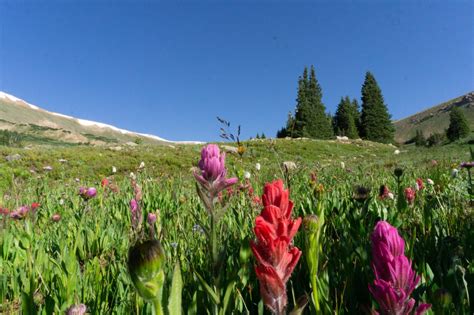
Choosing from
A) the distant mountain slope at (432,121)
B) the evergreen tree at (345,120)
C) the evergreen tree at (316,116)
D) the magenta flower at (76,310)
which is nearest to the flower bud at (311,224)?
the magenta flower at (76,310)

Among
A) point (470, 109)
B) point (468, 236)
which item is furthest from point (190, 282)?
point (470, 109)

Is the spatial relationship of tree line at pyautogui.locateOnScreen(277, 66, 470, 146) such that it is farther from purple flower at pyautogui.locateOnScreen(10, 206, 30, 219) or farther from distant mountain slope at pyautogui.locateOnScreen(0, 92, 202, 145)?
purple flower at pyautogui.locateOnScreen(10, 206, 30, 219)

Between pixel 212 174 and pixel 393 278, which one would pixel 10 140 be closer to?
pixel 212 174

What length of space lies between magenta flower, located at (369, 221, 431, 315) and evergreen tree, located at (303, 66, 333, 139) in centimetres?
5061

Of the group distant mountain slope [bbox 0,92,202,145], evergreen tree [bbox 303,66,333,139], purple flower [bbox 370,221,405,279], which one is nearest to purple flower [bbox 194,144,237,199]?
purple flower [bbox 370,221,405,279]

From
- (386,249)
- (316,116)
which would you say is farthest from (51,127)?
(386,249)

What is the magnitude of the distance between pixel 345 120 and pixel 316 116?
323 inches

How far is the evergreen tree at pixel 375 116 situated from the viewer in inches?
2174

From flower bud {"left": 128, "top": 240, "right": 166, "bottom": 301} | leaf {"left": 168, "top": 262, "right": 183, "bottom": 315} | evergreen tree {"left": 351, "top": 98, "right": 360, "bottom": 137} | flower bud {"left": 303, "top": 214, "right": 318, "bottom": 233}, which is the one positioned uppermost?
evergreen tree {"left": 351, "top": 98, "right": 360, "bottom": 137}

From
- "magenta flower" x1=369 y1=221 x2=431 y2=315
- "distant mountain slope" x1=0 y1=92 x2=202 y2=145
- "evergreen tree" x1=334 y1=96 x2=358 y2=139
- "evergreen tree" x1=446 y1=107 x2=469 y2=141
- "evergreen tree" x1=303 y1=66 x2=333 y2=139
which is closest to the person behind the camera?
"magenta flower" x1=369 y1=221 x2=431 y2=315

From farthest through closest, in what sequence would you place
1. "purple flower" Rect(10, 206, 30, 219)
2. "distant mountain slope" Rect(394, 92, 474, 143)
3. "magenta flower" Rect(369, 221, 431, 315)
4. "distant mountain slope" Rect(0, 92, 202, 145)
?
"distant mountain slope" Rect(394, 92, 474, 143) → "distant mountain slope" Rect(0, 92, 202, 145) → "purple flower" Rect(10, 206, 30, 219) → "magenta flower" Rect(369, 221, 431, 315)

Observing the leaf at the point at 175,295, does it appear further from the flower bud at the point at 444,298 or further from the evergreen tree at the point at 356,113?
→ the evergreen tree at the point at 356,113

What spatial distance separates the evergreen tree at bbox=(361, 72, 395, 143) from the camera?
55.2 metres

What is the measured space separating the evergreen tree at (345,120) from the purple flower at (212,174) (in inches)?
2299
